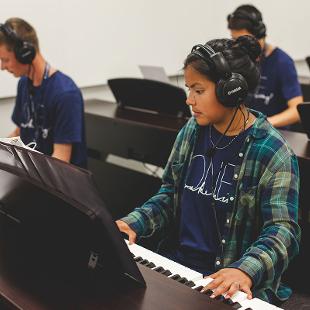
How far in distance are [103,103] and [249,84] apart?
69.2 inches

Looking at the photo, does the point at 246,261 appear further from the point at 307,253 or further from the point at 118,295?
the point at 307,253

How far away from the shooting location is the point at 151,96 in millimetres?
2613

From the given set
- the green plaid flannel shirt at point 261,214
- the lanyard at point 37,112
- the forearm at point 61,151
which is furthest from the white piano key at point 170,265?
the lanyard at point 37,112

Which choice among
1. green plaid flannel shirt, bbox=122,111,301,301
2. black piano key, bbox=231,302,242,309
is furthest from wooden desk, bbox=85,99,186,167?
black piano key, bbox=231,302,242,309

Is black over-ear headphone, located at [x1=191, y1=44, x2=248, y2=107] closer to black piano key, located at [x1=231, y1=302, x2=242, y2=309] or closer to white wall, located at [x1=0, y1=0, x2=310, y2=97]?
black piano key, located at [x1=231, y1=302, x2=242, y2=309]

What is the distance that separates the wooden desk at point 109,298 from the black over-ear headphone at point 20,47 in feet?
3.92

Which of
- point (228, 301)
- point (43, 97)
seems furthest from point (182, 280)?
point (43, 97)

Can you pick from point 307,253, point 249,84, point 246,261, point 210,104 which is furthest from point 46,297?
point 307,253

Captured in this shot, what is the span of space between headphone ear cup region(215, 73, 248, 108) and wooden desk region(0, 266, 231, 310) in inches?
19.8

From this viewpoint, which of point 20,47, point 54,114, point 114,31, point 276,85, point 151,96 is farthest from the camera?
point 114,31

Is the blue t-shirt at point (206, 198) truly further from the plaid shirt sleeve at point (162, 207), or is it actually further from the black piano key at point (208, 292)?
the black piano key at point (208, 292)

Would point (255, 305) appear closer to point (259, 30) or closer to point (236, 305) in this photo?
point (236, 305)

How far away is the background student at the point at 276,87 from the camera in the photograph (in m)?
2.70

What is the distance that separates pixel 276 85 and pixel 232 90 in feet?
5.17
